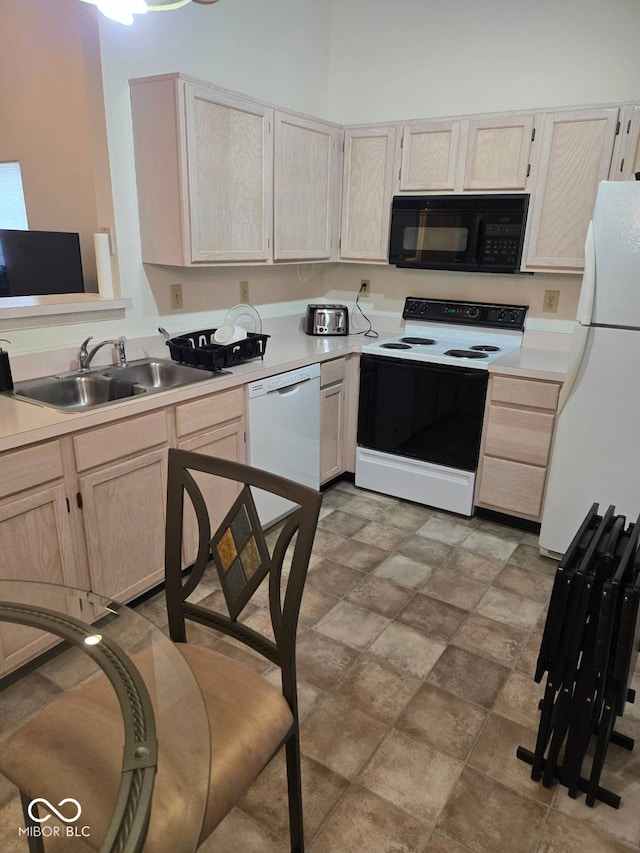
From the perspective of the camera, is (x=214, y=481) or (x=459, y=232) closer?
(x=214, y=481)

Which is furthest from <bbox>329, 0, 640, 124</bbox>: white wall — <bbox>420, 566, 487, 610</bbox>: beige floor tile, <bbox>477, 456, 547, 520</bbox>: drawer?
<bbox>420, 566, 487, 610</bbox>: beige floor tile

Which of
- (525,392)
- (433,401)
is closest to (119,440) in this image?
(433,401)

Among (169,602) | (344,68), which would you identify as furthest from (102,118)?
(169,602)

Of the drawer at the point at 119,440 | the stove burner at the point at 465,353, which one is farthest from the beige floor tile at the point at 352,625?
the stove burner at the point at 465,353

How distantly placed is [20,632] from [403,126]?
3.03 meters

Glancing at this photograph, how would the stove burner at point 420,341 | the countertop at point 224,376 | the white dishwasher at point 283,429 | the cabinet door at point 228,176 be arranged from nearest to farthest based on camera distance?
the countertop at point 224,376 < the cabinet door at point 228,176 < the white dishwasher at point 283,429 < the stove burner at point 420,341

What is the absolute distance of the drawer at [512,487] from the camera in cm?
295

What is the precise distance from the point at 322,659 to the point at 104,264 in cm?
192

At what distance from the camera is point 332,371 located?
3230 mm

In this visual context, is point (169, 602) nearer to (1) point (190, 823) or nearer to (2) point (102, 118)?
(1) point (190, 823)

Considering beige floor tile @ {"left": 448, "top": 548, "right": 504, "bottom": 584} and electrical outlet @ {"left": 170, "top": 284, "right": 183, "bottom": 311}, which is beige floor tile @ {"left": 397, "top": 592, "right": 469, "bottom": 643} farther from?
electrical outlet @ {"left": 170, "top": 284, "right": 183, "bottom": 311}

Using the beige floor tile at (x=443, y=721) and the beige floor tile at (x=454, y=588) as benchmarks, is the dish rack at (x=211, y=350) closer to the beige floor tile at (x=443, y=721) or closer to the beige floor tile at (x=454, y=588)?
the beige floor tile at (x=454, y=588)

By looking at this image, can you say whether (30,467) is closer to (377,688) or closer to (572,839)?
(377,688)

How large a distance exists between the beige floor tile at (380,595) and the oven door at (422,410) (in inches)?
34.0
